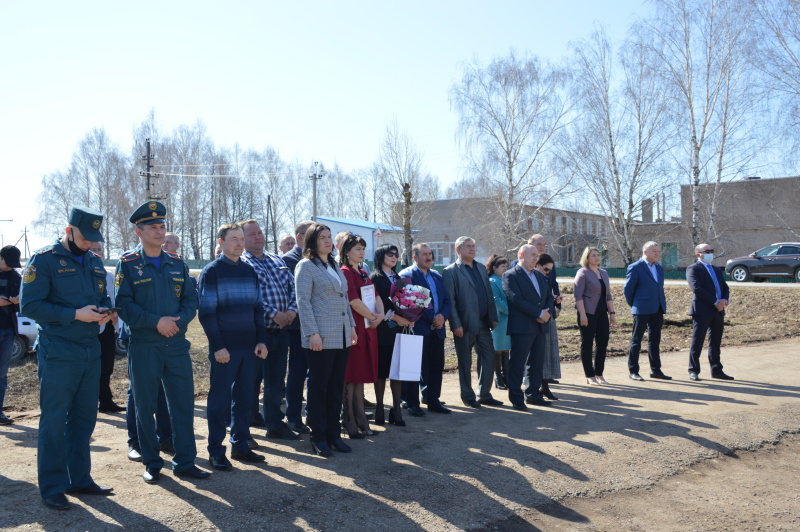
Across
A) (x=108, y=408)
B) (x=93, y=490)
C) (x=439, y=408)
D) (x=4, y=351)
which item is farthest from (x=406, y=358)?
(x=4, y=351)

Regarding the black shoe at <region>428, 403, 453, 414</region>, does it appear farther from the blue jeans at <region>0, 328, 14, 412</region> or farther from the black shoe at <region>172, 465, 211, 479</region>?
the blue jeans at <region>0, 328, 14, 412</region>

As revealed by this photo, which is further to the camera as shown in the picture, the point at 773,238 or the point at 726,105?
the point at 773,238

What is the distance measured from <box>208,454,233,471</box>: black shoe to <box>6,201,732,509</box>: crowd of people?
0.01 metres

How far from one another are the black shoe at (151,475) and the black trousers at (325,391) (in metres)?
1.34

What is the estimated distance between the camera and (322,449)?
18.4ft

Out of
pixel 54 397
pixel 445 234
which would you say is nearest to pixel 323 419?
pixel 54 397

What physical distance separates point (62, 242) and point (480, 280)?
4.76 meters

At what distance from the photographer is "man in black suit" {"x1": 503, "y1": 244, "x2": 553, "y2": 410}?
7.73 m

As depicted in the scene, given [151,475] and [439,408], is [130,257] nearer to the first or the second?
[151,475]

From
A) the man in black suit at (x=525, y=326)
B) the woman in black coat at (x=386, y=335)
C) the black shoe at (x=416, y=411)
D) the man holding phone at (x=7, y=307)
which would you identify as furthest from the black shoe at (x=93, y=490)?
the man in black suit at (x=525, y=326)

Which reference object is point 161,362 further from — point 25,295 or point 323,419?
point 323,419

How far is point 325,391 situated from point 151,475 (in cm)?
158

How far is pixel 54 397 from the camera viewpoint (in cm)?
438

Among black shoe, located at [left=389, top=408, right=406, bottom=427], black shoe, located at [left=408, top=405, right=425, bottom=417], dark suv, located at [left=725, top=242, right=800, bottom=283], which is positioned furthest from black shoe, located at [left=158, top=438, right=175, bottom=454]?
dark suv, located at [left=725, top=242, right=800, bottom=283]
